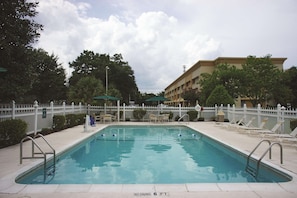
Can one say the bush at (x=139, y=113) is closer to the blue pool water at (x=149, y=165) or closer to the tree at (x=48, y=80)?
the blue pool water at (x=149, y=165)

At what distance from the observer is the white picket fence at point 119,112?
10.9 metres

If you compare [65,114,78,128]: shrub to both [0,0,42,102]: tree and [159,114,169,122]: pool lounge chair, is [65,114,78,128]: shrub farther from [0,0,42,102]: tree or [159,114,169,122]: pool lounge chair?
[159,114,169,122]: pool lounge chair

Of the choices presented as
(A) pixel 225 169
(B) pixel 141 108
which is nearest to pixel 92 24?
(B) pixel 141 108

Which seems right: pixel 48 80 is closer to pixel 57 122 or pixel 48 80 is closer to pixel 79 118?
pixel 79 118

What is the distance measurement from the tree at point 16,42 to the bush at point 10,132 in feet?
3.73

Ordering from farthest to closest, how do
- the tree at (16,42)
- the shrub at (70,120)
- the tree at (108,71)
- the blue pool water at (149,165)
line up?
the tree at (108,71)
the shrub at (70,120)
the tree at (16,42)
the blue pool water at (149,165)

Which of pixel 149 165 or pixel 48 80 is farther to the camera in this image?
pixel 48 80

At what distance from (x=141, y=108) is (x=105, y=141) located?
34.4 ft

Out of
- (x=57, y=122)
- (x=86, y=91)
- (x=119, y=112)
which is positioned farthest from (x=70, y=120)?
(x=86, y=91)

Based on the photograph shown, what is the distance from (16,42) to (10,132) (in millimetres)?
3303

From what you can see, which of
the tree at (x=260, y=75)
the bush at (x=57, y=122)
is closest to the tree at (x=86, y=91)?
the bush at (x=57, y=122)

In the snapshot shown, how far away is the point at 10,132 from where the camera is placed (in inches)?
363

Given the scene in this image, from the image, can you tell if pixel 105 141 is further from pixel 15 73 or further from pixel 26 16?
pixel 26 16

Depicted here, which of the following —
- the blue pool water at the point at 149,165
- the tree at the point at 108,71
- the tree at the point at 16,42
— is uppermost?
the tree at the point at 108,71
